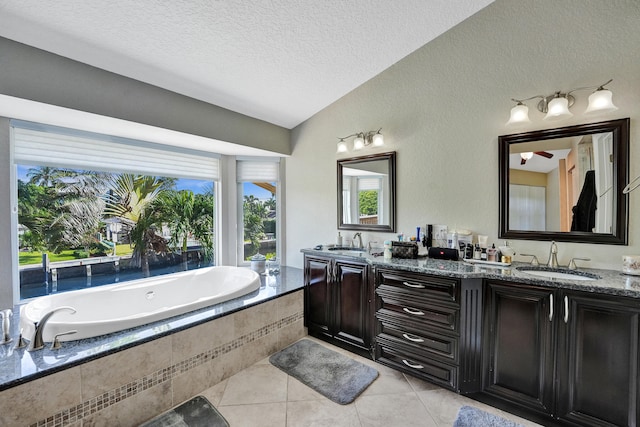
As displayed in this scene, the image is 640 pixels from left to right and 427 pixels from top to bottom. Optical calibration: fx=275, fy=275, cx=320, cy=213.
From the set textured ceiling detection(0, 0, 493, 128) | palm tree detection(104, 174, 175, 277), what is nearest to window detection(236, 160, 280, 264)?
palm tree detection(104, 174, 175, 277)

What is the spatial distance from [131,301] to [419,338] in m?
2.61

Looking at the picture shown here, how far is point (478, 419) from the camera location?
182 cm

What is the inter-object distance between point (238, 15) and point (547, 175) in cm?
261

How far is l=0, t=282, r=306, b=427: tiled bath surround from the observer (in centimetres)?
141

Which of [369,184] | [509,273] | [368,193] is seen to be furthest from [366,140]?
[509,273]

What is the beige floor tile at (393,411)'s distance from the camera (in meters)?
1.80

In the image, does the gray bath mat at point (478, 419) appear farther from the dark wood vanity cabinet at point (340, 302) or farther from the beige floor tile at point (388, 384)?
the dark wood vanity cabinet at point (340, 302)

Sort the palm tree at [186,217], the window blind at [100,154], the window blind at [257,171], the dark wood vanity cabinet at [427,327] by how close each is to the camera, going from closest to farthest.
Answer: the dark wood vanity cabinet at [427,327], the window blind at [100,154], the palm tree at [186,217], the window blind at [257,171]

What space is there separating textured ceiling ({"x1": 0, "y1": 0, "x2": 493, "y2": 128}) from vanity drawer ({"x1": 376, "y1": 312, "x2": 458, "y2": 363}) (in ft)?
7.76

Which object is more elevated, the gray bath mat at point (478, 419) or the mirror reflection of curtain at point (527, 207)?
the mirror reflection of curtain at point (527, 207)

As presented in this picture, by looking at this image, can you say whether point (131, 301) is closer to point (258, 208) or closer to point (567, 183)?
point (258, 208)

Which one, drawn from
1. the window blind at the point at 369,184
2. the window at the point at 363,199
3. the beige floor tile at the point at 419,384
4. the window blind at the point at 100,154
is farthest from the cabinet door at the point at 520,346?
the window blind at the point at 100,154

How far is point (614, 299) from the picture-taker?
5.02 ft

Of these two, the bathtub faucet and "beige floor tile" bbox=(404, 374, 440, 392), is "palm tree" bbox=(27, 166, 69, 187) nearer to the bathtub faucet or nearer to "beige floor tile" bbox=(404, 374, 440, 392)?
the bathtub faucet
